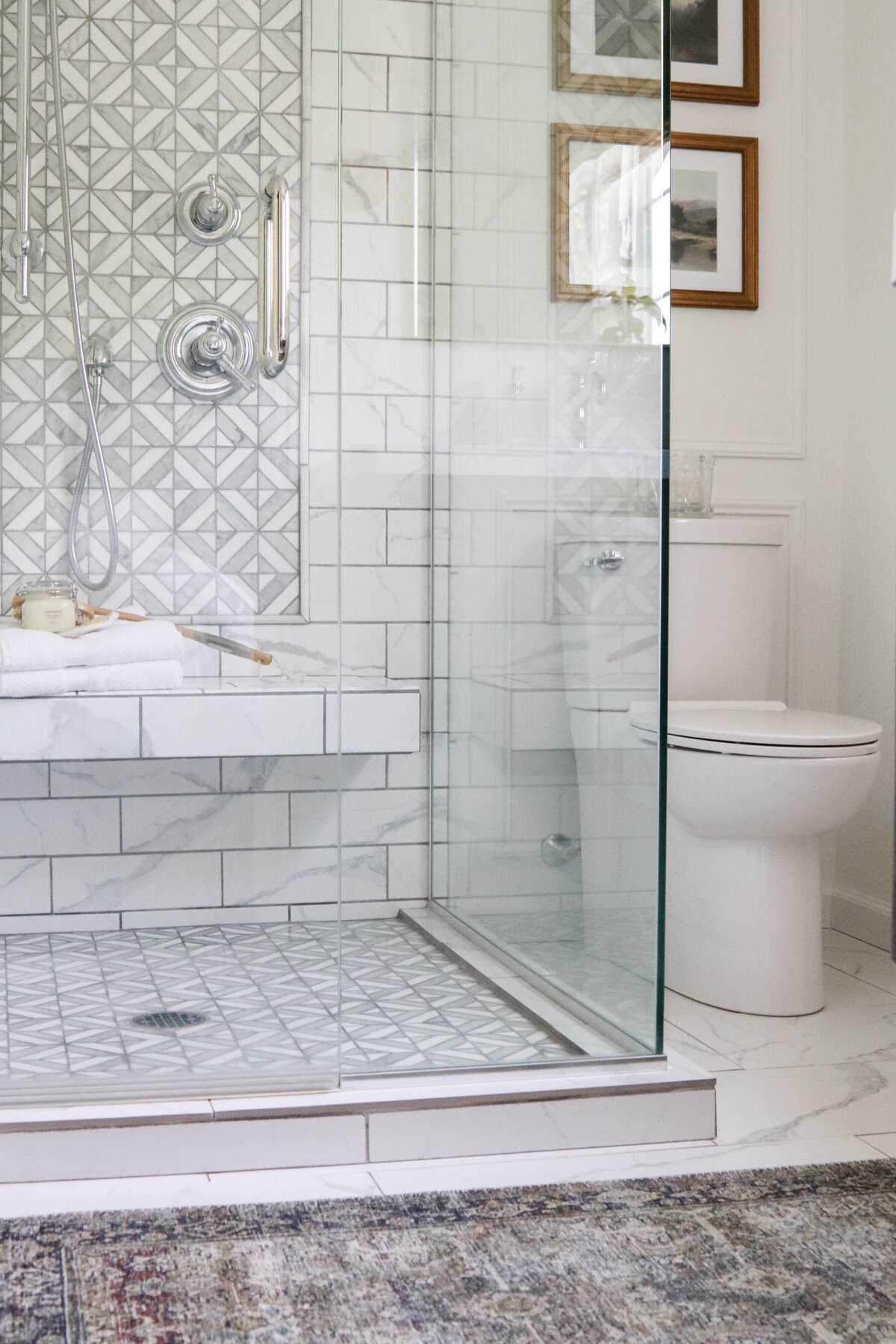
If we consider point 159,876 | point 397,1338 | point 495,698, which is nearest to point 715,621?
point 495,698

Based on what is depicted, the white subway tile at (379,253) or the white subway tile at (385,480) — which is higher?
the white subway tile at (379,253)

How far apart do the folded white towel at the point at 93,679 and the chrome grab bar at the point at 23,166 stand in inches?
20.4

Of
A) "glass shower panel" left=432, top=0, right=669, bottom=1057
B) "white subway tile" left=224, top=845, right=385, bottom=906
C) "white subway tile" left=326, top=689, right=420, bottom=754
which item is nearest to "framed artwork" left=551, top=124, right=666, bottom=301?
"glass shower panel" left=432, top=0, right=669, bottom=1057

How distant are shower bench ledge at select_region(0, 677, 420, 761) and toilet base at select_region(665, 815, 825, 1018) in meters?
0.77

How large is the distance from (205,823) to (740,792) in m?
0.91

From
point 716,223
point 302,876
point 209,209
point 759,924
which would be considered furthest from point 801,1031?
point 716,223

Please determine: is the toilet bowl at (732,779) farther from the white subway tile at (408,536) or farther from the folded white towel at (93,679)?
the folded white towel at (93,679)

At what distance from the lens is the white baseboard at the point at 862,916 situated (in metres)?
2.70

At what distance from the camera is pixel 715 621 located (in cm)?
251

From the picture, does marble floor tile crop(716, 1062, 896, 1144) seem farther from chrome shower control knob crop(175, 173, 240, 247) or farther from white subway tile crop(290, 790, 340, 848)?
chrome shower control knob crop(175, 173, 240, 247)

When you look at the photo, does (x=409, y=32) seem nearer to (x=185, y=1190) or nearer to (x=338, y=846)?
(x=338, y=846)

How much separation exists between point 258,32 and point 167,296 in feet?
1.29

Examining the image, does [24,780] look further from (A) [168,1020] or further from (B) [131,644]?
(A) [168,1020]

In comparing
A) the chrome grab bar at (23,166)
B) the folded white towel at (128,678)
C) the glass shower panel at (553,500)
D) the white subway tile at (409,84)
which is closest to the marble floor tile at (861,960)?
the glass shower panel at (553,500)
